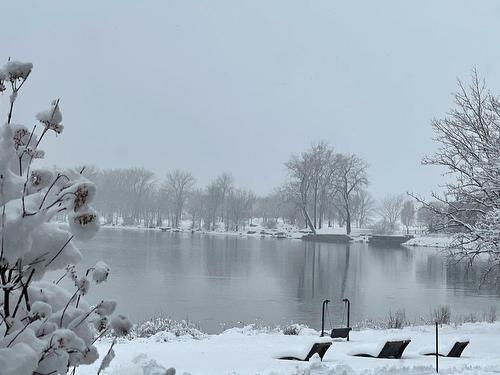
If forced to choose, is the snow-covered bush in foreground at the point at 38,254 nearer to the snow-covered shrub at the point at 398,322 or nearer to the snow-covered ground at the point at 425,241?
the snow-covered shrub at the point at 398,322

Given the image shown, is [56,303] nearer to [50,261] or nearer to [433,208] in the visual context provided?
[50,261]

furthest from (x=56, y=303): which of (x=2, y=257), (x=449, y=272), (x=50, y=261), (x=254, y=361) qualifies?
(x=449, y=272)

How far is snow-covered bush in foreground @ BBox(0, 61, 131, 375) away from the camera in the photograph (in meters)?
1.76

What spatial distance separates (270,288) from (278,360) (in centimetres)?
1835

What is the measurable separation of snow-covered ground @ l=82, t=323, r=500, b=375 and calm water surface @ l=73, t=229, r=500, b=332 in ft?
17.2

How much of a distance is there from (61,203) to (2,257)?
239mm

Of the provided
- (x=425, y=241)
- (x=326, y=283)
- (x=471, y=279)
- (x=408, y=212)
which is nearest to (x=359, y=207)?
(x=408, y=212)

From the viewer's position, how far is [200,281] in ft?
96.1

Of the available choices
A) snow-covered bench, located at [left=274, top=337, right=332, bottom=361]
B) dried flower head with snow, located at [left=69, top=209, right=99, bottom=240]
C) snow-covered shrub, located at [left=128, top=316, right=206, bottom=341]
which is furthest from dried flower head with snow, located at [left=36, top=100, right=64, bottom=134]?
snow-covered shrub, located at [left=128, top=316, right=206, bottom=341]

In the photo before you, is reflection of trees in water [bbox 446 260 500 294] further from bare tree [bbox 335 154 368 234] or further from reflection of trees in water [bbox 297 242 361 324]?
bare tree [bbox 335 154 368 234]

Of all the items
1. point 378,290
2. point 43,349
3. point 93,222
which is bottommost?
point 378,290

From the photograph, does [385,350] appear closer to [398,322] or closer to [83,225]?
[398,322]

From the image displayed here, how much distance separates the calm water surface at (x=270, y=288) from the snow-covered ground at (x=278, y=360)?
17.2 ft

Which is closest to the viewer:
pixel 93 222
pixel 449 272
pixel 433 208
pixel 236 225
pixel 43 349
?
pixel 43 349
